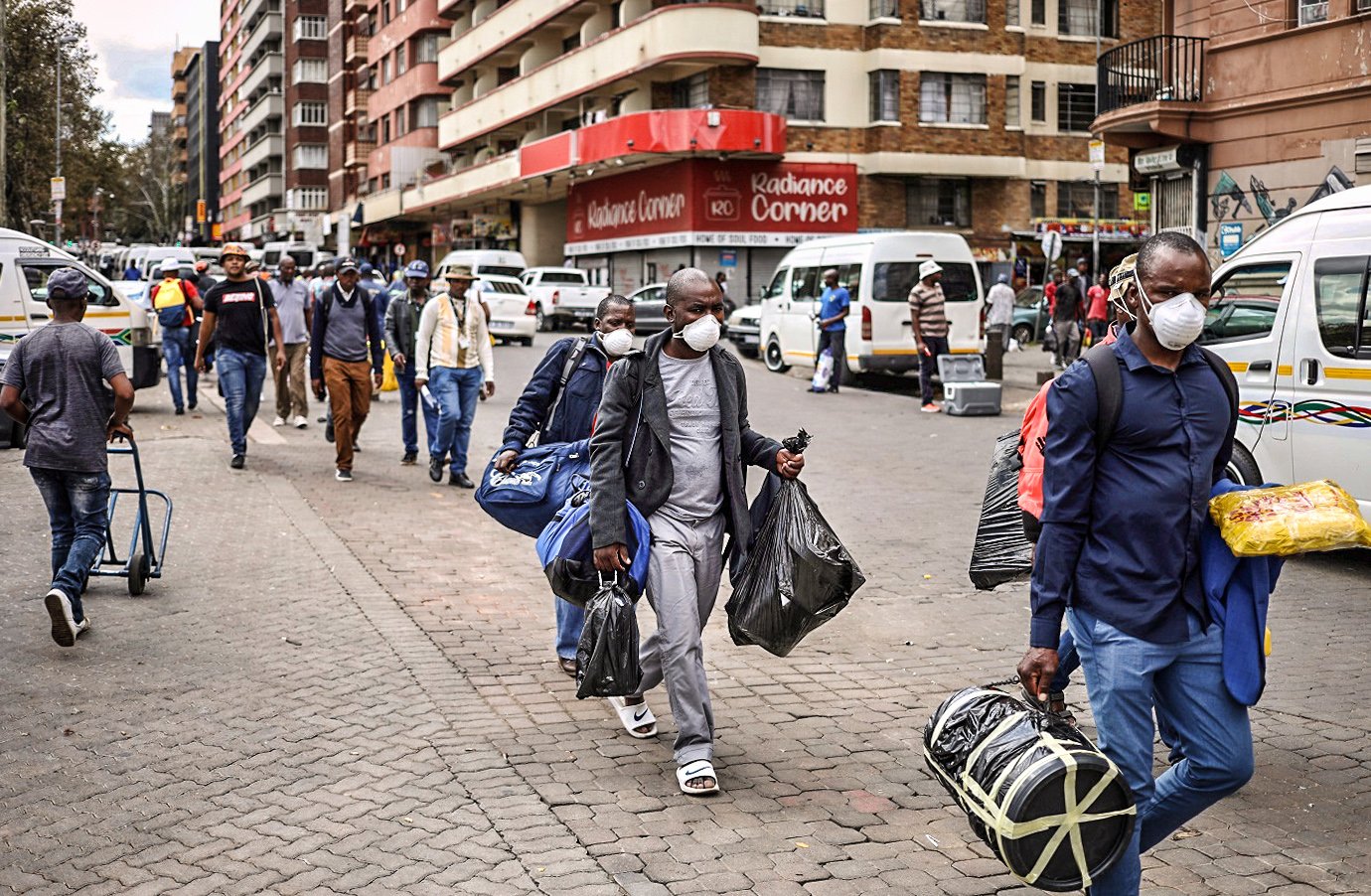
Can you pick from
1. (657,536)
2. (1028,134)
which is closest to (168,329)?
(657,536)

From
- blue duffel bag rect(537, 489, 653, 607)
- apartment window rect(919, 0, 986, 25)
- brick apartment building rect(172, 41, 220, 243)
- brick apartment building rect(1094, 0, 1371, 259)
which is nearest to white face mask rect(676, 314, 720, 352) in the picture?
blue duffel bag rect(537, 489, 653, 607)

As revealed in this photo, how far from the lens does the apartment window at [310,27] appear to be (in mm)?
92125

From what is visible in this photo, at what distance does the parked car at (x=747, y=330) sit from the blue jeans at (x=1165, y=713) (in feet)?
86.7

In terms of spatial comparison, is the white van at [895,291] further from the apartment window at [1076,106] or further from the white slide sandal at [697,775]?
the apartment window at [1076,106]

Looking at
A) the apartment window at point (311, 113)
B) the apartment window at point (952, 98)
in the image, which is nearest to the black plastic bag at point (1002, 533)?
the apartment window at point (952, 98)

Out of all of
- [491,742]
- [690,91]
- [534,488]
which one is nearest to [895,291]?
[534,488]

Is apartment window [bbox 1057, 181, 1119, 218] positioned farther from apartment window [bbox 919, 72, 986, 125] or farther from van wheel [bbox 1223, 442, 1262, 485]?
van wheel [bbox 1223, 442, 1262, 485]

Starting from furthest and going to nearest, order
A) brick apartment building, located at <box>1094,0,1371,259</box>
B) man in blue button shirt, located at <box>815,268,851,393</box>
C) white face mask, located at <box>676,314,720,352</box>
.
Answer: man in blue button shirt, located at <box>815,268,851,393</box>
brick apartment building, located at <box>1094,0,1371,259</box>
white face mask, located at <box>676,314,720,352</box>

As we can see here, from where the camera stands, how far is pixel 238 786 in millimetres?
5250

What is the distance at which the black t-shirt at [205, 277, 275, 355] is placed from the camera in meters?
13.2

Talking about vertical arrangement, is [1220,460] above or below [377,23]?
below

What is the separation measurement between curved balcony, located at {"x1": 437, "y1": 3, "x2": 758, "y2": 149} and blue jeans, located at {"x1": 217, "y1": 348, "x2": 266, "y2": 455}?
29.1 meters

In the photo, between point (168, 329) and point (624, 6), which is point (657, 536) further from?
point (624, 6)

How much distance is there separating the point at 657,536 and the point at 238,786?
1674 mm
